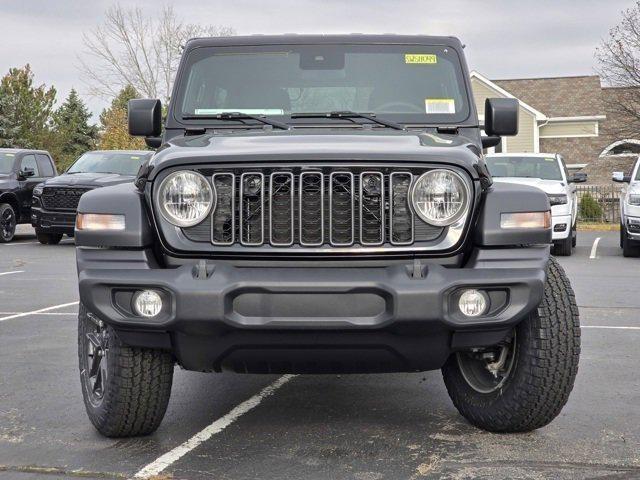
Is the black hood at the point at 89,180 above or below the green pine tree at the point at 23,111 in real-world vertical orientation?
below

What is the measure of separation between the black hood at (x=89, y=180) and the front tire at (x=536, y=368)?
14.2 meters

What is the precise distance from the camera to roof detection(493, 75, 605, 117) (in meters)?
44.7

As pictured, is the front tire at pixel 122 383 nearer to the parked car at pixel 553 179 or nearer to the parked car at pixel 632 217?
the parked car at pixel 553 179

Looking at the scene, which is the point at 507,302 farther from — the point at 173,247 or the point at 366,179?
the point at 173,247

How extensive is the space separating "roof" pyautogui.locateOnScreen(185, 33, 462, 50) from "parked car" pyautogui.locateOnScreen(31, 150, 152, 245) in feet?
40.8

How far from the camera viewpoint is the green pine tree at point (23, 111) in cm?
5384

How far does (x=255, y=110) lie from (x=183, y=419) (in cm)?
172

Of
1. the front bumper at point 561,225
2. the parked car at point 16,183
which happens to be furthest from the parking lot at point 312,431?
the parked car at point 16,183

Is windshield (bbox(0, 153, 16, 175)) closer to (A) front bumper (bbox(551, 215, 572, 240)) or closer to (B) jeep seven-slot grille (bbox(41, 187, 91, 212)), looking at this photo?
(B) jeep seven-slot grille (bbox(41, 187, 91, 212))

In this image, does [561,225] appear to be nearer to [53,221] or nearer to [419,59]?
[53,221]

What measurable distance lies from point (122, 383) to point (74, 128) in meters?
61.4

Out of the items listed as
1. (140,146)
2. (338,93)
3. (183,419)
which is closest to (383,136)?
(338,93)

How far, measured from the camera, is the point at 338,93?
5.72m

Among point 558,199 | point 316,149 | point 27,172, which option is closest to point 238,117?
point 316,149
